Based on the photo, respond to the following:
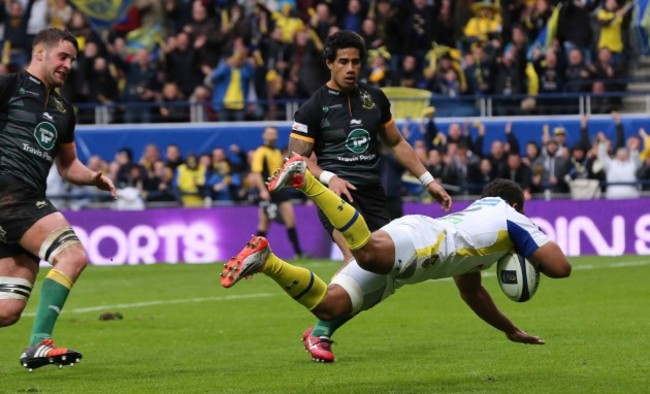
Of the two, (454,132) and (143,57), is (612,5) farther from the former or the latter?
(143,57)

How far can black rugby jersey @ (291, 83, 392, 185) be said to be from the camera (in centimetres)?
1112

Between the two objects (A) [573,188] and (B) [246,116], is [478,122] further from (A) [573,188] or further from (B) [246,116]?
(B) [246,116]

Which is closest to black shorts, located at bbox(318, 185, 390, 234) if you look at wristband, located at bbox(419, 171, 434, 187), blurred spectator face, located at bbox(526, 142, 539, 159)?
wristband, located at bbox(419, 171, 434, 187)

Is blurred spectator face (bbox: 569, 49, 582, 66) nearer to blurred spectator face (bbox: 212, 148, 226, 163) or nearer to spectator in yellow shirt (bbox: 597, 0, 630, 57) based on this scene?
spectator in yellow shirt (bbox: 597, 0, 630, 57)

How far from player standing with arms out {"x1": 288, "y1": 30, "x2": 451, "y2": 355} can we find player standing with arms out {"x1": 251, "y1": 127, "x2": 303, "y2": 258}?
11.4 m

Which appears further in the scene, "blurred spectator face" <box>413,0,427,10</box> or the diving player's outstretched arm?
"blurred spectator face" <box>413,0,427,10</box>

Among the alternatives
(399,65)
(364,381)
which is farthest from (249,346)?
(399,65)

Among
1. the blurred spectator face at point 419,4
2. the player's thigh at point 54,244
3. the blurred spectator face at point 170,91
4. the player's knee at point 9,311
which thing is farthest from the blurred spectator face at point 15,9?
the player's knee at point 9,311

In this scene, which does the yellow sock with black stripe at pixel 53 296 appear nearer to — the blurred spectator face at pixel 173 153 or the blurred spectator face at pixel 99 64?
the blurred spectator face at pixel 173 153

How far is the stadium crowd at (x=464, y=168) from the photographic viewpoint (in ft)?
78.4

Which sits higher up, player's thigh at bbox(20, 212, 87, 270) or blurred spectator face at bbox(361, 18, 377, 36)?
blurred spectator face at bbox(361, 18, 377, 36)

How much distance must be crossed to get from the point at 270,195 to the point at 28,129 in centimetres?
1370

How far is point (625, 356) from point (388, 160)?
10144 millimetres

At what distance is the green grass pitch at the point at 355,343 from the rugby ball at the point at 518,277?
21.8 inches
